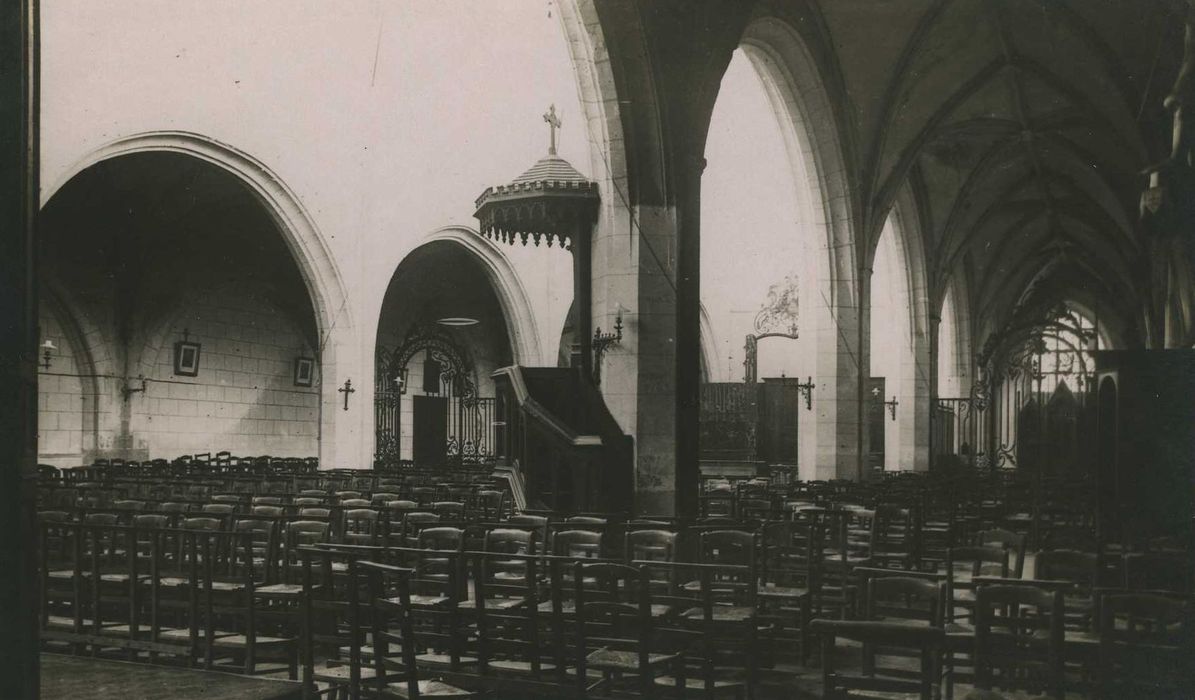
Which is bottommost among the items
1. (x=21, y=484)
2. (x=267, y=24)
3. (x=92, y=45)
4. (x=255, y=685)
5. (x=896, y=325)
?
(x=255, y=685)

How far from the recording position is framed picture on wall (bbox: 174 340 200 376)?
19.9m

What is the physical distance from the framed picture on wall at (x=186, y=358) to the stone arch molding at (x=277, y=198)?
325 cm

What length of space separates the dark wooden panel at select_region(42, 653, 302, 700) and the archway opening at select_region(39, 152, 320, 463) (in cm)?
1401

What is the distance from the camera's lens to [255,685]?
3424 millimetres

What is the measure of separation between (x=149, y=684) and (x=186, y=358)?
17.9m

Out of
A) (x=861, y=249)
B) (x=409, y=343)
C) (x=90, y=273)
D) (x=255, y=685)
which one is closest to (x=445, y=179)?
(x=409, y=343)

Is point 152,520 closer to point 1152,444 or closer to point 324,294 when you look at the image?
point 1152,444

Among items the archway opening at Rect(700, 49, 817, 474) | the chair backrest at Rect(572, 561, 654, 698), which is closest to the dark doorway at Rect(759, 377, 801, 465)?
the archway opening at Rect(700, 49, 817, 474)

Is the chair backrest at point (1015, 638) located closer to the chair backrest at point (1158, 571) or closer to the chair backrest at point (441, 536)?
the chair backrest at point (1158, 571)

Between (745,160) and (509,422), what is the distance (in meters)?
15.4

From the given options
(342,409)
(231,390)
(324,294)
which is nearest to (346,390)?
(342,409)

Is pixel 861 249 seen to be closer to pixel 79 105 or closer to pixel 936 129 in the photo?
pixel 936 129

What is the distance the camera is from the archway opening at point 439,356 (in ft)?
77.6

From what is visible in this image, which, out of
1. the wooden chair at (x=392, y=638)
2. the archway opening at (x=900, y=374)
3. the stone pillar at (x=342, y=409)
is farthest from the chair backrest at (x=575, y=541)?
the archway opening at (x=900, y=374)
